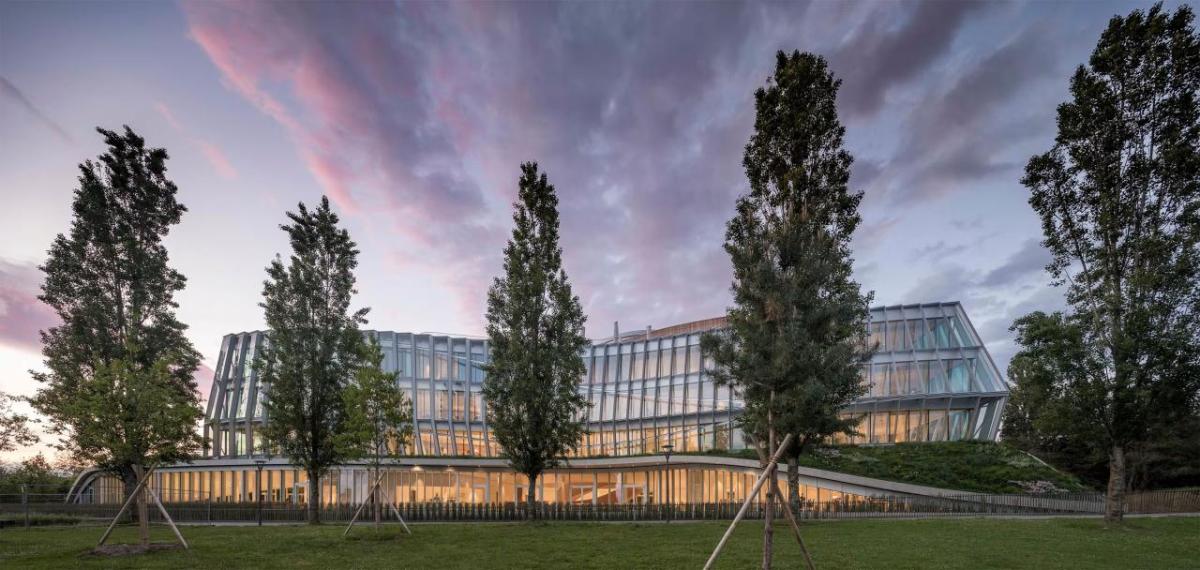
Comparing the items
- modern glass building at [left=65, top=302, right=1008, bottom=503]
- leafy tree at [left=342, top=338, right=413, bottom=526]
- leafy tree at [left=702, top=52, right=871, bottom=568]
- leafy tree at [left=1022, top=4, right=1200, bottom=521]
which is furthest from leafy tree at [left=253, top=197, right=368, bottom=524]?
leafy tree at [left=1022, top=4, right=1200, bottom=521]

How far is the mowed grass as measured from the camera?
57.6 feet

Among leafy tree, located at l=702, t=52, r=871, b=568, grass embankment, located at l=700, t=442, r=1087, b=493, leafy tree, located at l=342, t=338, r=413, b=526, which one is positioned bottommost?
grass embankment, located at l=700, t=442, r=1087, b=493

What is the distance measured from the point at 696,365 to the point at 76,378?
165ft

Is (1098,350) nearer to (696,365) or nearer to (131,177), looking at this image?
(696,365)

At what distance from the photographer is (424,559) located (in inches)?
747

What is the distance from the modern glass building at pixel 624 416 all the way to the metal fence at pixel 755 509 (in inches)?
241

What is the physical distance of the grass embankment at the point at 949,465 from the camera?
39.9 metres

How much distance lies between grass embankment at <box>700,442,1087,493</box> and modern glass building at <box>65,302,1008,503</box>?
1.93 m

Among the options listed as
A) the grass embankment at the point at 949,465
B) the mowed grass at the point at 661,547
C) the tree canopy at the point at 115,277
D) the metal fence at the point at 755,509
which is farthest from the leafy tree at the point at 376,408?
the grass embankment at the point at 949,465

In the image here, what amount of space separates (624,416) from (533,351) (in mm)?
35489

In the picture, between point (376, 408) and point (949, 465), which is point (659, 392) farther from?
point (376, 408)

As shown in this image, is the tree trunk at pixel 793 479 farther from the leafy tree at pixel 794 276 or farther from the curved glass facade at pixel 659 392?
the curved glass facade at pixel 659 392

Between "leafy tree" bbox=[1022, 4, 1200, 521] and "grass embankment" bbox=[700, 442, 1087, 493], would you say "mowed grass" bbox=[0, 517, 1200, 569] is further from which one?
"grass embankment" bbox=[700, 442, 1087, 493]

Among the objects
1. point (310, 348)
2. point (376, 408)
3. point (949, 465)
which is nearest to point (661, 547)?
point (376, 408)
